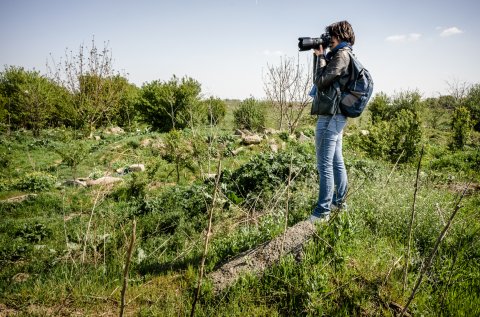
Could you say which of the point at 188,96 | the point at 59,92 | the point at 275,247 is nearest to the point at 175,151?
the point at 275,247

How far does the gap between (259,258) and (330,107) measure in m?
1.55

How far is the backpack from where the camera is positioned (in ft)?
8.33

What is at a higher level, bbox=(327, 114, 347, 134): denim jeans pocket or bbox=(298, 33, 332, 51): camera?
bbox=(298, 33, 332, 51): camera

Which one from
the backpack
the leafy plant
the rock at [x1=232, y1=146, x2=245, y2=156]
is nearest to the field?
the leafy plant

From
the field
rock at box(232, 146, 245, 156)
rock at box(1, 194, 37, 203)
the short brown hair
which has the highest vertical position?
the short brown hair

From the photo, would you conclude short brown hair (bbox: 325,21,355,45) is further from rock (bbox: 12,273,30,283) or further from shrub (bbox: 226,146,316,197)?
rock (bbox: 12,273,30,283)

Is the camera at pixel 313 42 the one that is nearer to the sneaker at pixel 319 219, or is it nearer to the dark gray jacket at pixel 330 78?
the dark gray jacket at pixel 330 78

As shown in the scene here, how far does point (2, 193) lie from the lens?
6.81 m

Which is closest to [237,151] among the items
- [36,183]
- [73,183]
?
[73,183]

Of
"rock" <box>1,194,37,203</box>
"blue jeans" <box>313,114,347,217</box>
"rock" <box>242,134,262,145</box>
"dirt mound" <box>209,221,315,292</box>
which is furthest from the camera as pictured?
"rock" <box>242,134,262,145</box>

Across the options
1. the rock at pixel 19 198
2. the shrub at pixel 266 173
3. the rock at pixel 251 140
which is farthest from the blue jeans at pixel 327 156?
the rock at pixel 251 140

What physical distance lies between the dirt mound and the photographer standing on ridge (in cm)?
25

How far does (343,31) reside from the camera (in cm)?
265

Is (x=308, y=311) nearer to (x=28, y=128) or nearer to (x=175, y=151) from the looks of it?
(x=175, y=151)
